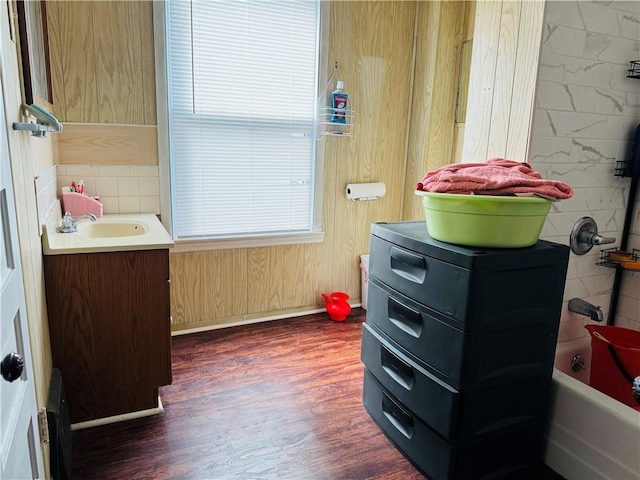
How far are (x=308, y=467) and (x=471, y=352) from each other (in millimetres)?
814

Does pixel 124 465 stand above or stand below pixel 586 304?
below

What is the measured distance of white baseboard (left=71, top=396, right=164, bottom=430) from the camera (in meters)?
1.84

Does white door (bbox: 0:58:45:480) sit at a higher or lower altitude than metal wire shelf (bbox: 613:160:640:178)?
lower

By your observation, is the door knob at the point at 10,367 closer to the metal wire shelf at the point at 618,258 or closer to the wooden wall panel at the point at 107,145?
the wooden wall panel at the point at 107,145

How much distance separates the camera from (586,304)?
1.92 meters

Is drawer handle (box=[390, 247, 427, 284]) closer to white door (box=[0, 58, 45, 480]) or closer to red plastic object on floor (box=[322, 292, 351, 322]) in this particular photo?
white door (box=[0, 58, 45, 480])

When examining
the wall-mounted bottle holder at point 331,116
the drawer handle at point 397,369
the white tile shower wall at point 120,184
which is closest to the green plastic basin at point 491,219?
the drawer handle at point 397,369

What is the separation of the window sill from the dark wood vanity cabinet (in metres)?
0.88

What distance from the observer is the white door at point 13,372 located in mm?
792

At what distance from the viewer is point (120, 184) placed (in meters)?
2.49

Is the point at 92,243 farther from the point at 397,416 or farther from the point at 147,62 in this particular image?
the point at 397,416

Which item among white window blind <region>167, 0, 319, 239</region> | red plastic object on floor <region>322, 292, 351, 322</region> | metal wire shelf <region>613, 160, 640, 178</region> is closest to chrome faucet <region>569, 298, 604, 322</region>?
metal wire shelf <region>613, 160, 640, 178</region>

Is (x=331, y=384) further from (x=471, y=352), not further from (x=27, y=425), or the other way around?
(x=27, y=425)

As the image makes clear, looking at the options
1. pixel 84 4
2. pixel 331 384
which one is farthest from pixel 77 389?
pixel 84 4
